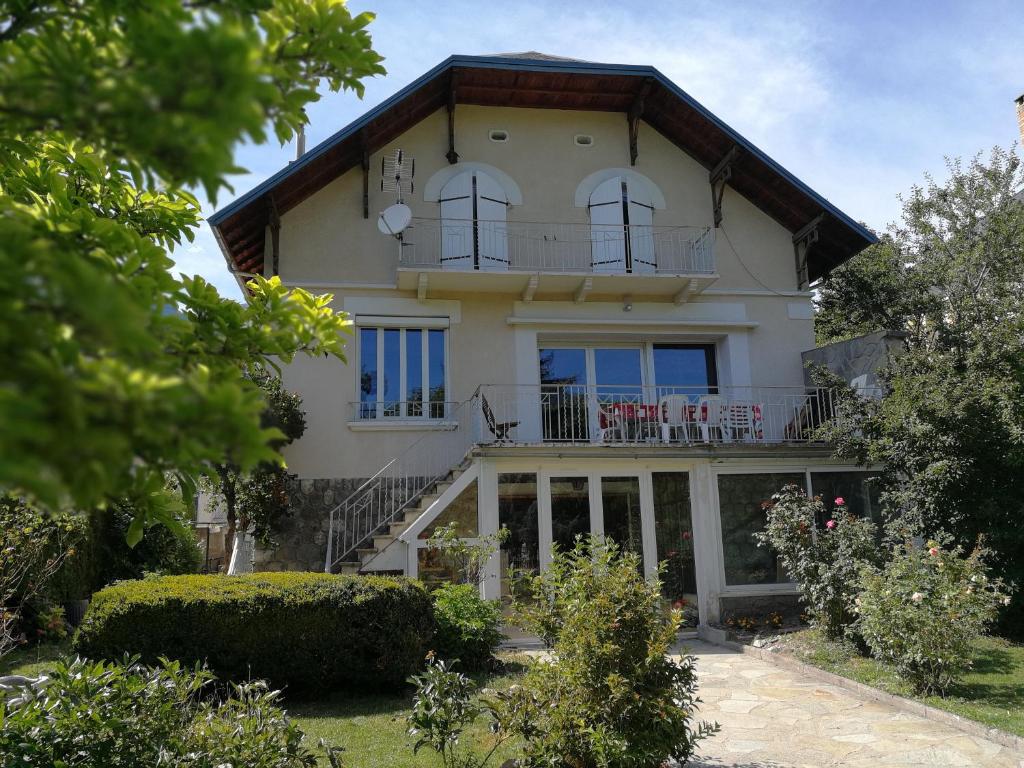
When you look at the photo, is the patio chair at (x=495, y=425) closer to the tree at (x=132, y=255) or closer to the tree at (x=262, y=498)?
the tree at (x=262, y=498)

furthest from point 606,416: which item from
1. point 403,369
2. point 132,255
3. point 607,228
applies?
point 132,255

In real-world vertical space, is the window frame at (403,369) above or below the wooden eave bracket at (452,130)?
below

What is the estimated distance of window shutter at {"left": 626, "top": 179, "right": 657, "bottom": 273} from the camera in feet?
42.7

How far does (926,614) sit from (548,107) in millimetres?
10188

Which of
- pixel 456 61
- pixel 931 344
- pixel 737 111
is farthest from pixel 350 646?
pixel 737 111

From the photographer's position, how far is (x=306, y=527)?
1142 centimetres

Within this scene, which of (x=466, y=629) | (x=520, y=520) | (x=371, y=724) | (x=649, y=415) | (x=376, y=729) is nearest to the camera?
(x=376, y=729)

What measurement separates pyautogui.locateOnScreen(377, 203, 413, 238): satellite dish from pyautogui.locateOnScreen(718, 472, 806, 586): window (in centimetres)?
613

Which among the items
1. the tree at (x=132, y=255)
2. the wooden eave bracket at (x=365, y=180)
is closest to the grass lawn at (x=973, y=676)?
the tree at (x=132, y=255)

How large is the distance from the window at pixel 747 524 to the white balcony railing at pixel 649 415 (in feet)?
2.01

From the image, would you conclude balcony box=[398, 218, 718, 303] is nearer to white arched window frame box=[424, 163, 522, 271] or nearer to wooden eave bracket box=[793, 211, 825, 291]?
white arched window frame box=[424, 163, 522, 271]

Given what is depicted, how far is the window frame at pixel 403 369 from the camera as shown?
1203 centimetres

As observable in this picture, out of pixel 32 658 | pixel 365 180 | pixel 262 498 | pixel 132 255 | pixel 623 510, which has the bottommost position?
pixel 32 658

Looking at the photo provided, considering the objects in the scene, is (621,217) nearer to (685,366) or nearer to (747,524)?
(685,366)
